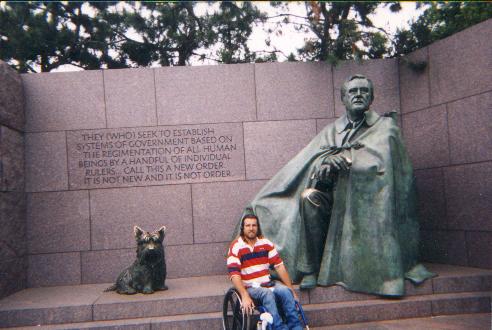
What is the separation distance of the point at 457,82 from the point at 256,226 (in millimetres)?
4041

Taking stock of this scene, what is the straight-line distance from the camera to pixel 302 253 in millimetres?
6062

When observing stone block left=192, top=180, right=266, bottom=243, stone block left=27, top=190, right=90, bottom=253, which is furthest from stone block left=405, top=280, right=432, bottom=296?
stone block left=27, top=190, right=90, bottom=253

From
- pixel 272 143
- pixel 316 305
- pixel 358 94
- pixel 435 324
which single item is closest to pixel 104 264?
pixel 272 143

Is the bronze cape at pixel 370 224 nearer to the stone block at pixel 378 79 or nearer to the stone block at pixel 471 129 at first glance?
the stone block at pixel 471 129

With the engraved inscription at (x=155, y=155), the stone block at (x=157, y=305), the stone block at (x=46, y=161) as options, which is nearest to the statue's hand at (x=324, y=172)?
the stone block at (x=157, y=305)

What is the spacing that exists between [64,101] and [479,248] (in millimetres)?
→ 6019

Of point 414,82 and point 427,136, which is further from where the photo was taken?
point 414,82

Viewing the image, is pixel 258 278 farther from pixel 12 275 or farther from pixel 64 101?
pixel 64 101

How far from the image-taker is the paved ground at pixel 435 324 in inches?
212

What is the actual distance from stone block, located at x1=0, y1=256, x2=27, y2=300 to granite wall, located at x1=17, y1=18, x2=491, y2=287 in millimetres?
196

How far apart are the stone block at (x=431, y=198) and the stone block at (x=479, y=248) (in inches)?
20.4

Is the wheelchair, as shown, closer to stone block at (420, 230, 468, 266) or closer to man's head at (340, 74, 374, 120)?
man's head at (340, 74, 374, 120)

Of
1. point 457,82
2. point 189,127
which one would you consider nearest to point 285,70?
point 189,127

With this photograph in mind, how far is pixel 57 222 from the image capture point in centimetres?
757
